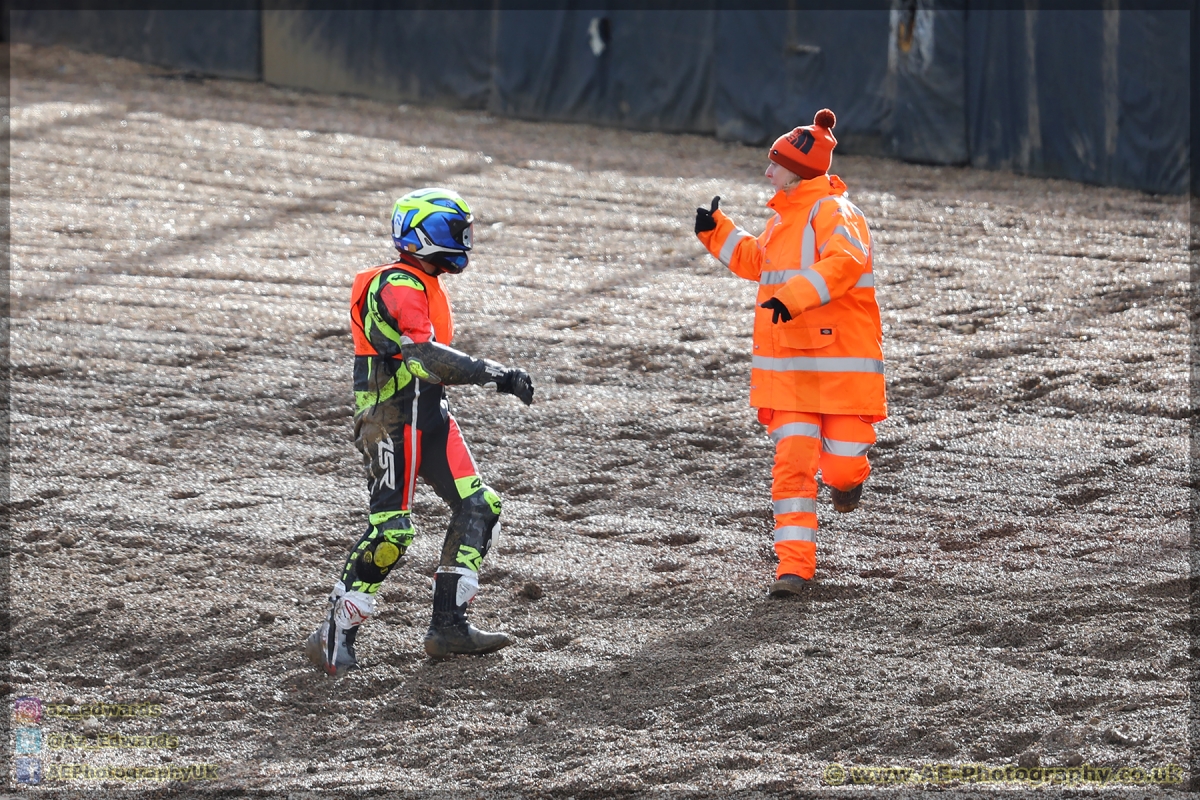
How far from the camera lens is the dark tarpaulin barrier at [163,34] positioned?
1689cm

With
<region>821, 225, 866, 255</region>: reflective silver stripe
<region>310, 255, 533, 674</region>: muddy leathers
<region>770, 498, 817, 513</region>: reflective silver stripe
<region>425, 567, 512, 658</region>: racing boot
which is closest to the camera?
<region>310, 255, 533, 674</region>: muddy leathers

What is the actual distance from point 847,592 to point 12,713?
127 inches

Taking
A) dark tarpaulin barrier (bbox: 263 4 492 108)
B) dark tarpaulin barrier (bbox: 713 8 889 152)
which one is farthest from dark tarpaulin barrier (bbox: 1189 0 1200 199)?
dark tarpaulin barrier (bbox: 263 4 492 108)

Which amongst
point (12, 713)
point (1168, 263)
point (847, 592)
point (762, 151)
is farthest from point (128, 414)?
point (762, 151)

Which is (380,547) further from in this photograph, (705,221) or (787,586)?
(705,221)

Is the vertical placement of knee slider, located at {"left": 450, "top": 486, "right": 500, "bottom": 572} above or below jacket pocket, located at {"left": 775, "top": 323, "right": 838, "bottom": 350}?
below

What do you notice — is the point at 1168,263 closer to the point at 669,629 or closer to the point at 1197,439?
the point at 1197,439

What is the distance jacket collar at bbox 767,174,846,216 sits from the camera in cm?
533

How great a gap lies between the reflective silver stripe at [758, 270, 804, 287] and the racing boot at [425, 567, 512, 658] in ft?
5.55

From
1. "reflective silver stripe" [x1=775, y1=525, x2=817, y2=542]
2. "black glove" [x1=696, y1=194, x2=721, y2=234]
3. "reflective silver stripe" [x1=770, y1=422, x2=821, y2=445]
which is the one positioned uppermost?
"black glove" [x1=696, y1=194, x2=721, y2=234]

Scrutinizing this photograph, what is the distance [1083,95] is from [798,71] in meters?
2.99

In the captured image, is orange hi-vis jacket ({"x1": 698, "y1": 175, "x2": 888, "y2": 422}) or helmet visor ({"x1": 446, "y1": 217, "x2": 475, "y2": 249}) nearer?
helmet visor ({"x1": 446, "y1": 217, "x2": 475, "y2": 249})

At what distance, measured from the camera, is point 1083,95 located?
12.0m

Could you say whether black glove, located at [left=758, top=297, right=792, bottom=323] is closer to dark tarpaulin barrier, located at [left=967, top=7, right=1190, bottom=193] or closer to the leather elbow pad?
the leather elbow pad
